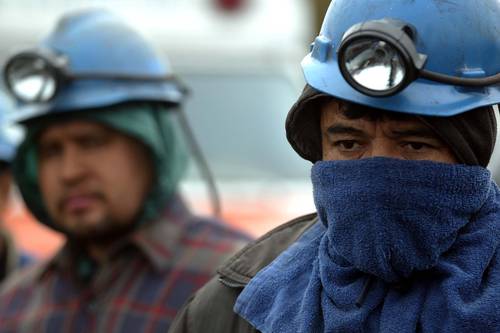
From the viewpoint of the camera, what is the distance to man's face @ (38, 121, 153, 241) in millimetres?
4781

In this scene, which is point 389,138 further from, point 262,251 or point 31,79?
point 31,79

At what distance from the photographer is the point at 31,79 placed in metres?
4.95

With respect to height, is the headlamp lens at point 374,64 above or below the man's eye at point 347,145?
above

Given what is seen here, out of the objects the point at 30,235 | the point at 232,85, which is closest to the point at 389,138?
the point at 30,235

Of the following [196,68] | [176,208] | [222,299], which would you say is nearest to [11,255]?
[176,208]

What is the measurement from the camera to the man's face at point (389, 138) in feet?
9.21

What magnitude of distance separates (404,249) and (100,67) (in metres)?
2.42

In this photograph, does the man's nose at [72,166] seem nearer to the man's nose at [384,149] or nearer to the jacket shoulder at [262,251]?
the jacket shoulder at [262,251]

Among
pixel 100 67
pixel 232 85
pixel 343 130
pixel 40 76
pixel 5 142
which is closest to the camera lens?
pixel 343 130

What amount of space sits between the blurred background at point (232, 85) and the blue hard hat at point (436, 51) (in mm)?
2998

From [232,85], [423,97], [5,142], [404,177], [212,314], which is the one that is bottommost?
[232,85]

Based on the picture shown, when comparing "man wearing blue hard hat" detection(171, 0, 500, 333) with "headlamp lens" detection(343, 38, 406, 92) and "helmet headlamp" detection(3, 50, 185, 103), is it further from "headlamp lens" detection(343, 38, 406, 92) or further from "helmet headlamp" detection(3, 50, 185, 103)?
"helmet headlamp" detection(3, 50, 185, 103)

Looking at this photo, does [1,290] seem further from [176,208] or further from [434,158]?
[434,158]

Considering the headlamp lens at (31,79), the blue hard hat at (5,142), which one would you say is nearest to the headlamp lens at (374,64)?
the headlamp lens at (31,79)
